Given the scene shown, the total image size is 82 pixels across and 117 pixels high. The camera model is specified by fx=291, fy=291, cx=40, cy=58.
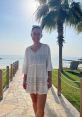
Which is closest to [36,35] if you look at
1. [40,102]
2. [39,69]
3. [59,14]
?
[39,69]

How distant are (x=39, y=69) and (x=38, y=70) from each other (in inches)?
1.0

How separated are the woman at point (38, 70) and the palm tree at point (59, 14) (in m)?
17.8

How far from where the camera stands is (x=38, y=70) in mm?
5141

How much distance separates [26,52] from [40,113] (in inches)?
44.4

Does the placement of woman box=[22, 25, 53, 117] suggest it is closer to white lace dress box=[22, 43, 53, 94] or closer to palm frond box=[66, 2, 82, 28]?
white lace dress box=[22, 43, 53, 94]

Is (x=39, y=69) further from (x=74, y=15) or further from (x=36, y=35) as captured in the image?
(x=74, y=15)

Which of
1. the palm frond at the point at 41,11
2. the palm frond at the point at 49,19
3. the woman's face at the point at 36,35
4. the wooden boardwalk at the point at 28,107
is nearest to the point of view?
the woman's face at the point at 36,35

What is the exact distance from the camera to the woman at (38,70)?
16.9ft

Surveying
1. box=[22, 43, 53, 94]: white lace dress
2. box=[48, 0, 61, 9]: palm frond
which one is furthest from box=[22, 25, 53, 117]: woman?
box=[48, 0, 61, 9]: palm frond

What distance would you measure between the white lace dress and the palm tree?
17.9 m

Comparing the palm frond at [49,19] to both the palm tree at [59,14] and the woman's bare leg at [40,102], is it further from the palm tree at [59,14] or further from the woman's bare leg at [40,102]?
the woman's bare leg at [40,102]

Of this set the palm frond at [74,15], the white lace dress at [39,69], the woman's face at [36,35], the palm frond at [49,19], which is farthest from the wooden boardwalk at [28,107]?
the palm frond at [74,15]

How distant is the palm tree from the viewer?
2305 cm

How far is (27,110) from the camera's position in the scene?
26.5 ft
